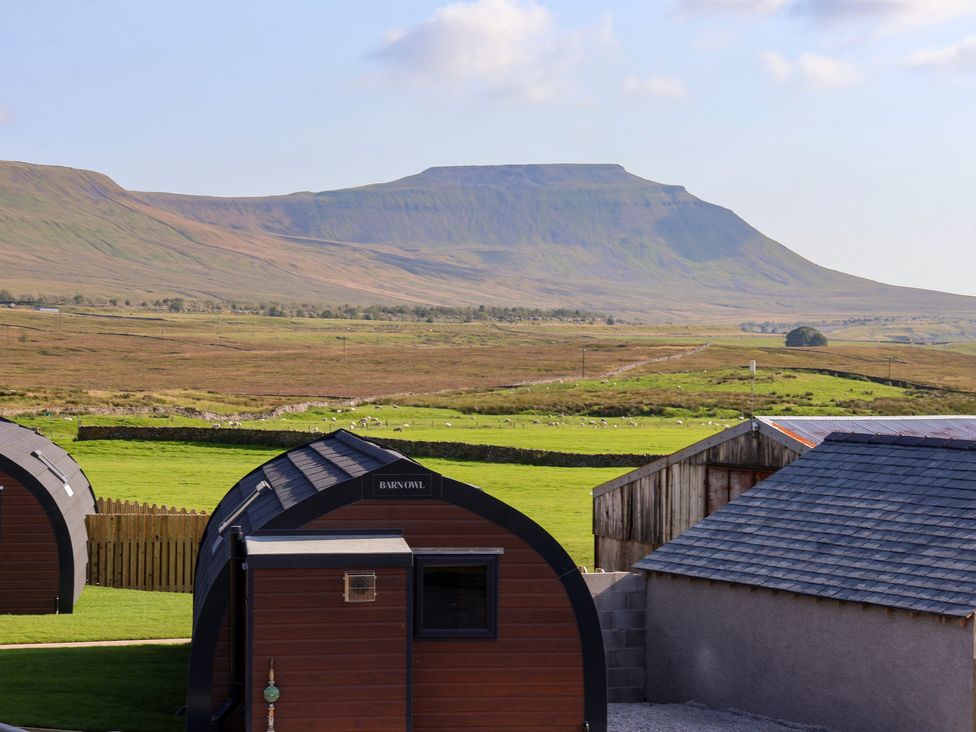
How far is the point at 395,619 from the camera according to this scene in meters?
14.9

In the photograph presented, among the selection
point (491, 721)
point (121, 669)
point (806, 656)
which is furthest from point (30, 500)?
point (806, 656)

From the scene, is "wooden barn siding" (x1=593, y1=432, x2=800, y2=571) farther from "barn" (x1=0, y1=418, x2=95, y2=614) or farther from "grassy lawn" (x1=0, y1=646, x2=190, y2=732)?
"barn" (x1=0, y1=418, x2=95, y2=614)

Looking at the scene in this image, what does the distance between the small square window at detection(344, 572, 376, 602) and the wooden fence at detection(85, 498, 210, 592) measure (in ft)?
52.0

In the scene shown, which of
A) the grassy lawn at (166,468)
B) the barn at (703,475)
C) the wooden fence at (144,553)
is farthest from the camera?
the grassy lawn at (166,468)

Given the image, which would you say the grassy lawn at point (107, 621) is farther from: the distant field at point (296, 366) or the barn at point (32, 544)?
the distant field at point (296, 366)

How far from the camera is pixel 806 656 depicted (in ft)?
59.3

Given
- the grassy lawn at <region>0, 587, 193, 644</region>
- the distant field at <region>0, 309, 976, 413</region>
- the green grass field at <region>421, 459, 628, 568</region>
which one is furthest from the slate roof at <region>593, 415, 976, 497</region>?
the distant field at <region>0, 309, 976, 413</region>

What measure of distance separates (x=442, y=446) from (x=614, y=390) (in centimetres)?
5478

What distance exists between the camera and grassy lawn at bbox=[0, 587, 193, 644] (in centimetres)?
2367

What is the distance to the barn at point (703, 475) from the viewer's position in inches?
981

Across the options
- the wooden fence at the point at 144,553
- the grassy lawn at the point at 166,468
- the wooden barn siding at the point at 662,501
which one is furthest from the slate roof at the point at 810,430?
the grassy lawn at the point at 166,468

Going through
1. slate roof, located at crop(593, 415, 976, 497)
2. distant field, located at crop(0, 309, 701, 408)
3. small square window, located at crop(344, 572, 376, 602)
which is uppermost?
slate roof, located at crop(593, 415, 976, 497)

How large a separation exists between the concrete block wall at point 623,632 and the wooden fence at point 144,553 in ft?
41.1

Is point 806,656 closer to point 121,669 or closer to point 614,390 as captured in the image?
point 121,669
